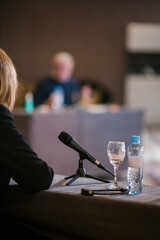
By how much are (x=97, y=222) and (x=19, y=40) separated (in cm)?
843

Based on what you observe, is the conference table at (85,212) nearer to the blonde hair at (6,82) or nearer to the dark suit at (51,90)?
the blonde hair at (6,82)

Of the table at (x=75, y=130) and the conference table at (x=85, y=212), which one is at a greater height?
the conference table at (x=85, y=212)

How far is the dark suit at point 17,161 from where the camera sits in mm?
1513

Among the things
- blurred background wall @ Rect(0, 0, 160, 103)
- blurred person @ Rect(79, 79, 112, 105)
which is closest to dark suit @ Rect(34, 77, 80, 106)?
blurred person @ Rect(79, 79, 112, 105)

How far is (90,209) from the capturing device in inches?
60.3

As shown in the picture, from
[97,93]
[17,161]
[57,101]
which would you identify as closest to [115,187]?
[17,161]

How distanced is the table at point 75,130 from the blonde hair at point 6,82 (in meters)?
2.24

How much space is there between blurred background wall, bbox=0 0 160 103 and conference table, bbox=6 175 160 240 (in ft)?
26.4

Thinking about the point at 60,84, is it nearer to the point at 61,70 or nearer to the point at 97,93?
the point at 61,70

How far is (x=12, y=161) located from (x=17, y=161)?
2cm

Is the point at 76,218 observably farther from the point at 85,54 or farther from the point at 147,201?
the point at 85,54

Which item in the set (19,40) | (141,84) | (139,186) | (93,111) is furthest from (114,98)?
(139,186)

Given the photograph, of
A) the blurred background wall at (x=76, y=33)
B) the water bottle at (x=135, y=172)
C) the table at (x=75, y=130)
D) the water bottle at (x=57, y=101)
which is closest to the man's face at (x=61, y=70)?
the water bottle at (x=57, y=101)

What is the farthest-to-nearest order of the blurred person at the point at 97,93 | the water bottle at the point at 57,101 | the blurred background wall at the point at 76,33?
1. the blurred background wall at the point at 76,33
2. the blurred person at the point at 97,93
3. the water bottle at the point at 57,101
